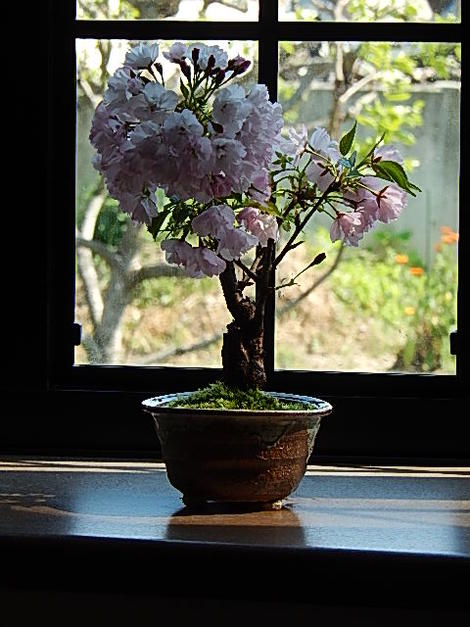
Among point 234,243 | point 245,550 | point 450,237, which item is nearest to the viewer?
point 245,550

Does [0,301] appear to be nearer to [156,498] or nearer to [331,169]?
[156,498]

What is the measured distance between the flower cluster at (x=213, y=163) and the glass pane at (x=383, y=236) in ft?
1.24

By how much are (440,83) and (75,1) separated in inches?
25.8

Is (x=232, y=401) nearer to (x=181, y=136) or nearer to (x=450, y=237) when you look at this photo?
(x=181, y=136)

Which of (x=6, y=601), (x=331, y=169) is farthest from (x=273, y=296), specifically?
(x=6, y=601)

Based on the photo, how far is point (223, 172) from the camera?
1528 millimetres

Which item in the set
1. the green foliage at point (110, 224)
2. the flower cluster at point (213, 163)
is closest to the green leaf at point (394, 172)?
the flower cluster at point (213, 163)

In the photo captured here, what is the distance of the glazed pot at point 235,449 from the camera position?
161 centimetres

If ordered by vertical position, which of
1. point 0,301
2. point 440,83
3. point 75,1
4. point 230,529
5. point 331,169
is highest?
point 75,1

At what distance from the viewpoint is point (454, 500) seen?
69.0 inches

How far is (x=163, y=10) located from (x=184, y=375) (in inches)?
25.3

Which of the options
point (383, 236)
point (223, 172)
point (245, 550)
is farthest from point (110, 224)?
point (245, 550)

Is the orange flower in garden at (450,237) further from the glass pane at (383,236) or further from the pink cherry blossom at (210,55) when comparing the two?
the pink cherry blossom at (210,55)

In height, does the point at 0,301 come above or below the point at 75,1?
below
